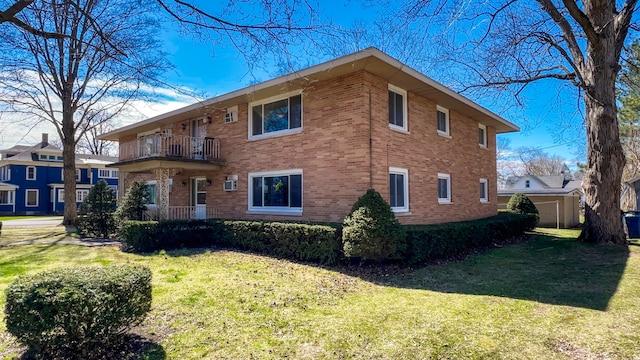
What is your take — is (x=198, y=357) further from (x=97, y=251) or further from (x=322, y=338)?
(x=97, y=251)

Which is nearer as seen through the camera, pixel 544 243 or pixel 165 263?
pixel 165 263

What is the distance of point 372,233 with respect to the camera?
26.7ft

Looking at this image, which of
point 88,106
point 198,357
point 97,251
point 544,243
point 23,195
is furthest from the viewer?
point 23,195

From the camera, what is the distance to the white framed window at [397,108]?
11.6 meters

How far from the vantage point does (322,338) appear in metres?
4.47

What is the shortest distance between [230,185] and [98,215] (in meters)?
5.94

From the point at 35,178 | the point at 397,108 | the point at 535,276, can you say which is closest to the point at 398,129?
the point at 397,108

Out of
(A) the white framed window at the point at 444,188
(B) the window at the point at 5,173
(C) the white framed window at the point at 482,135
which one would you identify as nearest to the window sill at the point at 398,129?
(A) the white framed window at the point at 444,188

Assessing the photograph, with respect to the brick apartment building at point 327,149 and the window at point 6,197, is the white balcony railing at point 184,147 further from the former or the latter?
the window at point 6,197

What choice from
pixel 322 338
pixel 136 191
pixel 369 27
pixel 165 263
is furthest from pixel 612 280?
pixel 136 191

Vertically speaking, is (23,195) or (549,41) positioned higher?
(549,41)

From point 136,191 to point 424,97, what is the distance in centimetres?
1151

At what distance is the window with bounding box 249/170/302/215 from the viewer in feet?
38.6

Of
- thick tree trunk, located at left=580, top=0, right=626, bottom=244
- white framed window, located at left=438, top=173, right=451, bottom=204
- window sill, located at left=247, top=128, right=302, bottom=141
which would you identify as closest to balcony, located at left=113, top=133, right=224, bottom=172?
window sill, located at left=247, top=128, right=302, bottom=141
